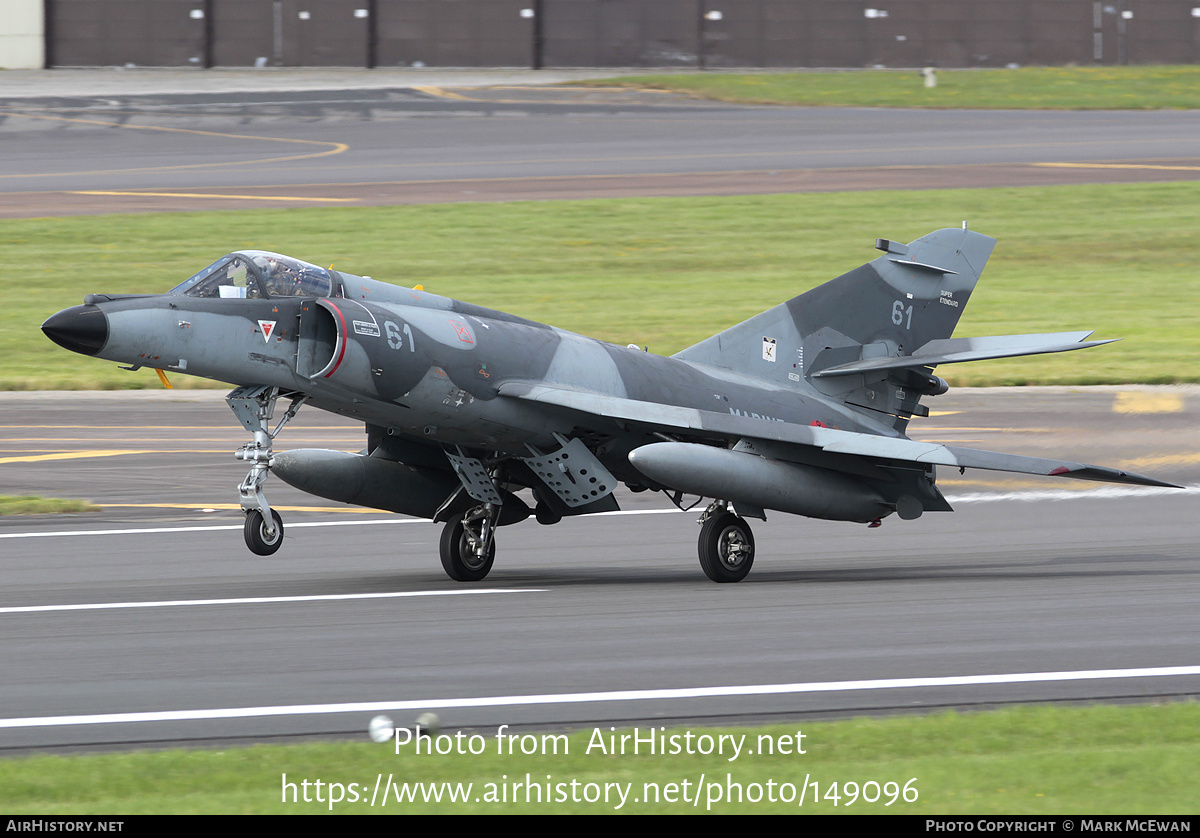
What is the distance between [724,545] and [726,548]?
0.04 meters

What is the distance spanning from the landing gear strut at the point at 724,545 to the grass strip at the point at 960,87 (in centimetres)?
3946

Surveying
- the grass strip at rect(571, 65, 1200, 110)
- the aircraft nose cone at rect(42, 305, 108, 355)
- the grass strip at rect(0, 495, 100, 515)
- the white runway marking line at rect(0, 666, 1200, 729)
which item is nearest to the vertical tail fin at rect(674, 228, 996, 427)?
the aircraft nose cone at rect(42, 305, 108, 355)

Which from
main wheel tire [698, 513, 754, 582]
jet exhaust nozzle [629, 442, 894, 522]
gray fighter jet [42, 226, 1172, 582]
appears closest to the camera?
gray fighter jet [42, 226, 1172, 582]

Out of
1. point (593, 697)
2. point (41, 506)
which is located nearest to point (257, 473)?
point (593, 697)

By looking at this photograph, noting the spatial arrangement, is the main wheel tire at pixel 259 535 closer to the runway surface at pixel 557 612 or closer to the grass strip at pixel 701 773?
the runway surface at pixel 557 612

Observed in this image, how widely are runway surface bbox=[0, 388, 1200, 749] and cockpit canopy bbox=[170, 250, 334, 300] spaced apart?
2.67 metres

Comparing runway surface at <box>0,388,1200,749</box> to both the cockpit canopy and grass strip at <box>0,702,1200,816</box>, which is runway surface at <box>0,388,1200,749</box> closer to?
grass strip at <box>0,702,1200,816</box>

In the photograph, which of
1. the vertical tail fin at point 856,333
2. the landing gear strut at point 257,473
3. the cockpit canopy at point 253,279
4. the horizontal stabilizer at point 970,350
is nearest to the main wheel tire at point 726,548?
the vertical tail fin at point 856,333

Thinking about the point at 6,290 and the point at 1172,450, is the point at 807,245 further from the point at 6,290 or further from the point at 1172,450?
the point at 6,290

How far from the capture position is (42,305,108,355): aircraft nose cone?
491 inches

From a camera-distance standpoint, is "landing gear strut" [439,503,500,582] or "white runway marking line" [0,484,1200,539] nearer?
"landing gear strut" [439,503,500,582]

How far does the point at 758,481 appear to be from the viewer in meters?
14.7

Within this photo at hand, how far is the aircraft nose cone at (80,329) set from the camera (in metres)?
12.5

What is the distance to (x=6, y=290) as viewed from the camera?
109 feet
